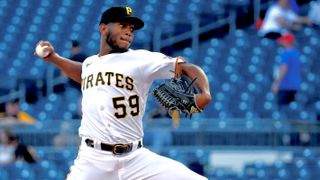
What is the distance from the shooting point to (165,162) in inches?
196

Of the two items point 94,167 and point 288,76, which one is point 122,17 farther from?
point 288,76

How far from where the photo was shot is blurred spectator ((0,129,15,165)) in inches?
366

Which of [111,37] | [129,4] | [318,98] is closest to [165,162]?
[111,37]

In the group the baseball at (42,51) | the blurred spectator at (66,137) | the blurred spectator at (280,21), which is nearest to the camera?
the baseball at (42,51)

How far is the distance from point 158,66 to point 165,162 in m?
0.50

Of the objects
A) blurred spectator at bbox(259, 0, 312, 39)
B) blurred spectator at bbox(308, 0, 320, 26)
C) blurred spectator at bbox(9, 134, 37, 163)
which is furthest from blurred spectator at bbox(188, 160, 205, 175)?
blurred spectator at bbox(308, 0, 320, 26)

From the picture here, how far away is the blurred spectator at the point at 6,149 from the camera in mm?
9297

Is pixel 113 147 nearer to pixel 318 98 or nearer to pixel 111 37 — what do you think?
pixel 111 37

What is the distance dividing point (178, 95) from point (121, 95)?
0.99ft

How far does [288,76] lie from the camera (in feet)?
33.8

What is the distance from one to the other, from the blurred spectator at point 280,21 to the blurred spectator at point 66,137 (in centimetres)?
314

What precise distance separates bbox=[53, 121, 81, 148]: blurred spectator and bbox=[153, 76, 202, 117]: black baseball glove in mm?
4275

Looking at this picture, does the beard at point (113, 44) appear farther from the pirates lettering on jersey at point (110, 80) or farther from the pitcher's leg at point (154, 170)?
the pitcher's leg at point (154, 170)

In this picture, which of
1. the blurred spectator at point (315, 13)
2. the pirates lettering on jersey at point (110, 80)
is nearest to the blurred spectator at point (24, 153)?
the blurred spectator at point (315, 13)
